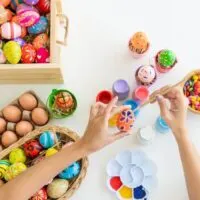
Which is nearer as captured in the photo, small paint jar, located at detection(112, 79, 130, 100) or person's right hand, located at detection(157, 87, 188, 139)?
person's right hand, located at detection(157, 87, 188, 139)

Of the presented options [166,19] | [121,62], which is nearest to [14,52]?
[121,62]

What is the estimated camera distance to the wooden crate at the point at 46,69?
1.04 metres

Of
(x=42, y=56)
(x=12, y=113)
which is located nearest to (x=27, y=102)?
(x=12, y=113)

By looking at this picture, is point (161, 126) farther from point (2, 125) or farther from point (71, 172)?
point (2, 125)

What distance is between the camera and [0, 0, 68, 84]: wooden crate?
1.04m

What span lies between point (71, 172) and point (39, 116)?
167 mm

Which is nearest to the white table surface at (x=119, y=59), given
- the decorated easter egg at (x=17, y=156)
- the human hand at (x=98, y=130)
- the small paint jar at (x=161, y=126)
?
the small paint jar at (x=161, y=126)

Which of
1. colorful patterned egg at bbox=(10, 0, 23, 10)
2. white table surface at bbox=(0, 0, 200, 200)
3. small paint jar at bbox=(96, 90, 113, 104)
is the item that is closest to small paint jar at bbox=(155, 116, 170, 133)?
white table surface at bbox=(0, 0, 200, 200)

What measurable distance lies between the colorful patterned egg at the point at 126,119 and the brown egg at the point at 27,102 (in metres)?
0.22

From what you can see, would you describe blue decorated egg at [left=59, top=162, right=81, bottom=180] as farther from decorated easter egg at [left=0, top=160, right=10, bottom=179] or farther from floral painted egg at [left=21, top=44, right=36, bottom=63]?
floral painted egg at [left=21, top=44, right=36, bottom=63]

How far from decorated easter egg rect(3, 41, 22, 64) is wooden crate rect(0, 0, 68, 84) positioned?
0.04ft

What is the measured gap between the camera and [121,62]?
122 cm

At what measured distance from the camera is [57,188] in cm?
106

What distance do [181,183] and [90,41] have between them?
0.44 meters
